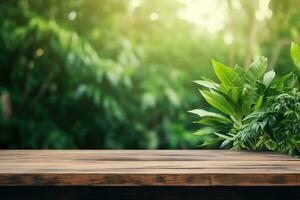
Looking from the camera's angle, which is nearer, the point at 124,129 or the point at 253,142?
the point at 253,142

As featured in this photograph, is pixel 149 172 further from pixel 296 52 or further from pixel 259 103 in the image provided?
pixel 296 52

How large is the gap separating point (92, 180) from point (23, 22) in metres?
5.19

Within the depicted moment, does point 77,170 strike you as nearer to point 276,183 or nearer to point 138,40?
point 276,183

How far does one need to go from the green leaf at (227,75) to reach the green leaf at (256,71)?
0.14 ft

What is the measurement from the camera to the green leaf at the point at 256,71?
216 cm

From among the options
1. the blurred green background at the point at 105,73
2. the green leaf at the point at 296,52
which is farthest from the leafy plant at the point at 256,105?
the blurred green background at the point at 105,73

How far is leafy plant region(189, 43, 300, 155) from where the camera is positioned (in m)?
1.96

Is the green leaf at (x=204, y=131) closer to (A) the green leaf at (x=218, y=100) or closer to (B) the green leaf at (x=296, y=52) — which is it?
(A) the green leaf at (x=218, y=100)

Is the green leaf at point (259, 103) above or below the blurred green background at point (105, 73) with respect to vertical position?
above

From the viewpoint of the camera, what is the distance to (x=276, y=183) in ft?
4.16

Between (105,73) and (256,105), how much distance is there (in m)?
3.75

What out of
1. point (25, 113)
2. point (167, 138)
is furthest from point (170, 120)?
point (25, 113)
